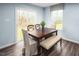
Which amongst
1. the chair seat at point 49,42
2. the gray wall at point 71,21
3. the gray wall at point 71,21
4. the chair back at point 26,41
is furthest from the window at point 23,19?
the gray wall at point 71,21

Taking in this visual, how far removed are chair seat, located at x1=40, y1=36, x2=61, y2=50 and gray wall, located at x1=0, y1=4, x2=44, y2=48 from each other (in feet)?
1.54

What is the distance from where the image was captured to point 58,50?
57.0 inches

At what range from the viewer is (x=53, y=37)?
1.49 m

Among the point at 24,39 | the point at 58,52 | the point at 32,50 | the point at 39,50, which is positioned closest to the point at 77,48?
the point at 58,52

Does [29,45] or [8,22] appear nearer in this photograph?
[8,22]

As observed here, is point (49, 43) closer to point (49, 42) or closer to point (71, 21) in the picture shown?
point (49, 42)

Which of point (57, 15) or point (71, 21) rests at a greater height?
point (57, 15)

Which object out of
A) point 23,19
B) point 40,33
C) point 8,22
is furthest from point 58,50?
point 8,22

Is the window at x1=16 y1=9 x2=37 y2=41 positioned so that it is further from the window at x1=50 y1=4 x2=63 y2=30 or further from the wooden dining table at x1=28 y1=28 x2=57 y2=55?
the window at x1=50 y1=4 x2=63 y2=30

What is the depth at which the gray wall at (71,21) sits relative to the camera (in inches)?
55.1

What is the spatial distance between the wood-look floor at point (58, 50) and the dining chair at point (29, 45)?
0.27 feet

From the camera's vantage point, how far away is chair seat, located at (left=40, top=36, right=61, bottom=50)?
1463 millimetres

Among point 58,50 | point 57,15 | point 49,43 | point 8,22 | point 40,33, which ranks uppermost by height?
point 57,15

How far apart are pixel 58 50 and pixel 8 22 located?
2.91 feet
